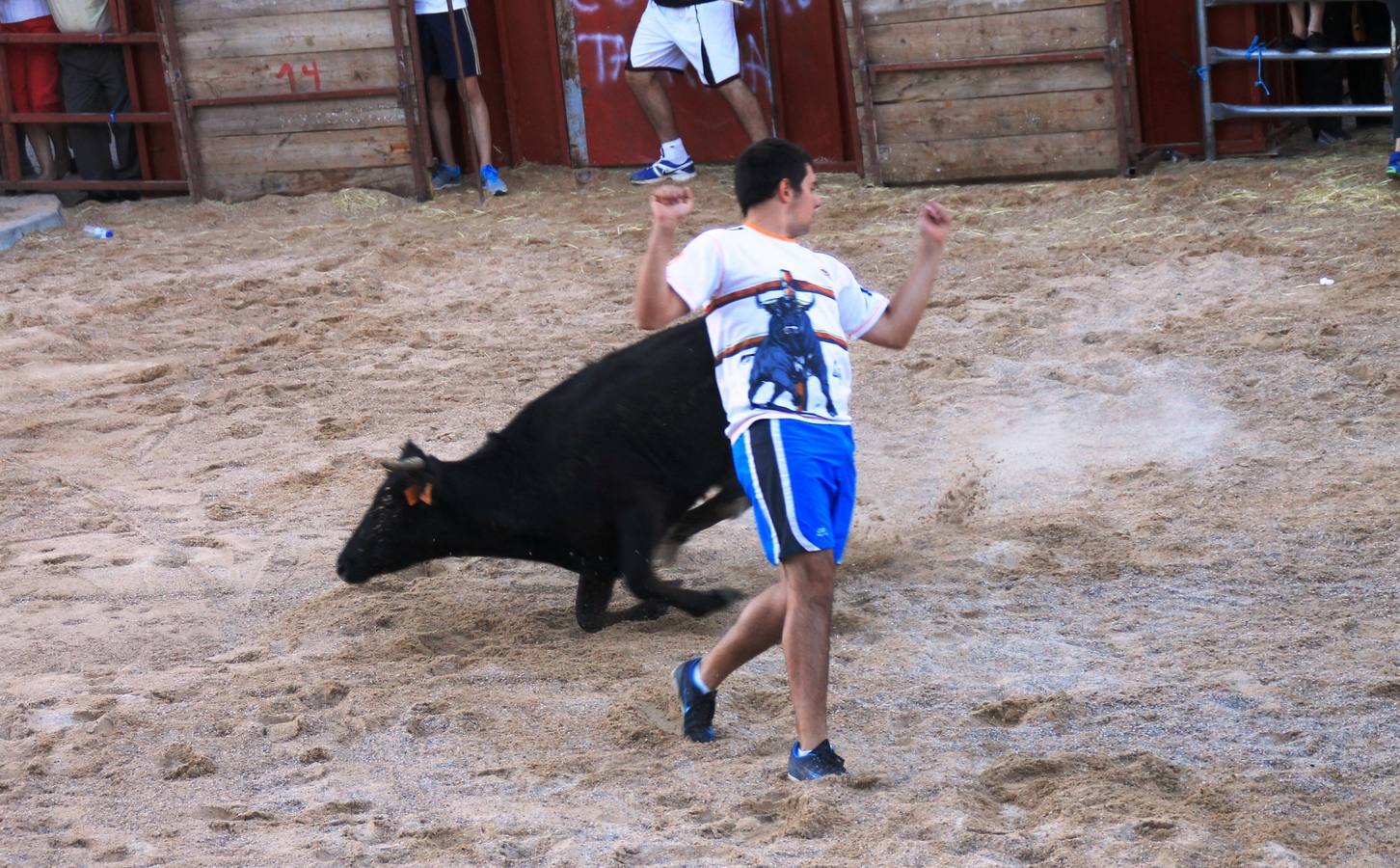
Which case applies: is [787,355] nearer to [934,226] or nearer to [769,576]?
[934,226]

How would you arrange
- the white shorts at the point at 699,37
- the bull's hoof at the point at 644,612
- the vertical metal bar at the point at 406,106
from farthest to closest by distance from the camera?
1. the vertical metal bar at the point at 406,106
2. the white shorts at the point at 699,37
3. the bull's hoof at the point at 644,612

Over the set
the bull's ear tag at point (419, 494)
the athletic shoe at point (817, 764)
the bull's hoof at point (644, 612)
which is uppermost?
the bull's ear tag at point (419, 494)

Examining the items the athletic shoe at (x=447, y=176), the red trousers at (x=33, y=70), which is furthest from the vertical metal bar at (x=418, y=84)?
the red trousers at (x=33, y=70)

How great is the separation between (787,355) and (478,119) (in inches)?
323

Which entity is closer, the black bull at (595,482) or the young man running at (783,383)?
the young man running at (783,383)

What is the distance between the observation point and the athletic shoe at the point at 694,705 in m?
4.25

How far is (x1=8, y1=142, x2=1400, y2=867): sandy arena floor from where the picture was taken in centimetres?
387

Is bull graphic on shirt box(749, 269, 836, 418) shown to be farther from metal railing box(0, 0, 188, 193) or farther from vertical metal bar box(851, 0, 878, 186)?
metal railing box(0, 0, 188, 193)

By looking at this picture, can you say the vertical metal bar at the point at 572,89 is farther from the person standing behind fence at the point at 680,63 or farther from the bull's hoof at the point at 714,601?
the bull's hoof at the point at 714,601

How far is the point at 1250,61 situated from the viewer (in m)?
10.1

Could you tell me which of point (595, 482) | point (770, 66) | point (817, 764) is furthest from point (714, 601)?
point (770, 66)

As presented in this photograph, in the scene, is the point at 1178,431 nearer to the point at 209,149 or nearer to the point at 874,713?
the point at 874,713

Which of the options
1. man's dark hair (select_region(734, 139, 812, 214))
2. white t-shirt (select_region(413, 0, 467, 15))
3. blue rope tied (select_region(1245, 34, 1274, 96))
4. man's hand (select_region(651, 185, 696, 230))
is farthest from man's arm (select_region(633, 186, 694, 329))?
white t-shirt (select_region(413, 0, 467, 15))

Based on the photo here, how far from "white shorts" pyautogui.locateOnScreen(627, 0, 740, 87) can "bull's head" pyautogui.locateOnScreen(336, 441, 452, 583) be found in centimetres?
631
